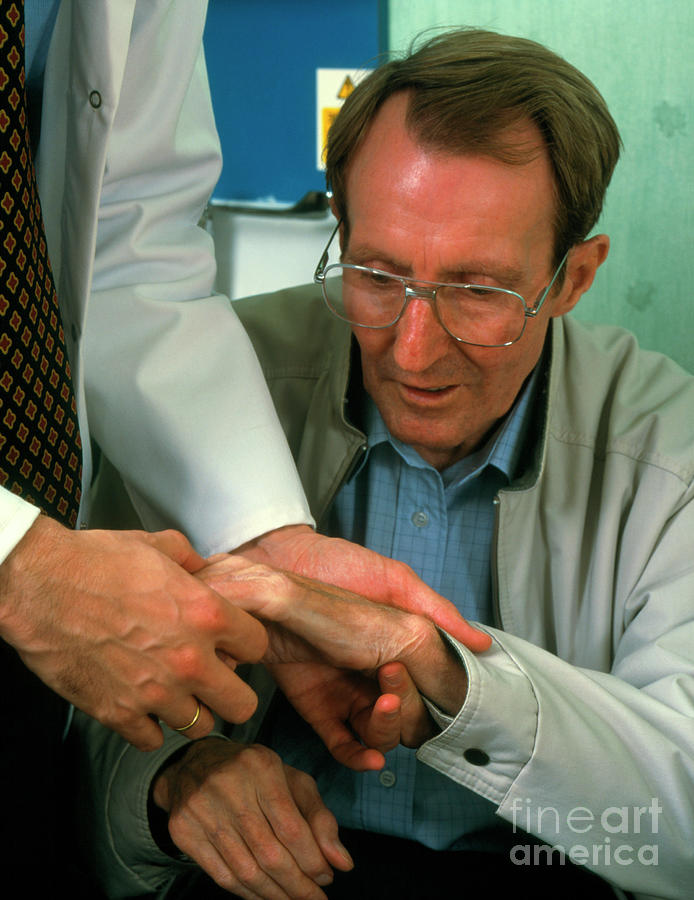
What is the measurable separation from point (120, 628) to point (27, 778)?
0.22 m

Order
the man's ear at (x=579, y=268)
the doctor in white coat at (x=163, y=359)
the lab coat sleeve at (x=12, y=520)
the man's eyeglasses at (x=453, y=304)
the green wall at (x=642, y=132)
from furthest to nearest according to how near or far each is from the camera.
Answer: the green wall at (x=642, y=132) < the man's ear at (x=579, y=268) < the man's eyeglasses at (x=453, y=304) < the doctor in white coat at (x=163, y=359) < the lab coat sleeve at (x=12, y=520)

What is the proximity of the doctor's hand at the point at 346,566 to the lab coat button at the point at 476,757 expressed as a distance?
0.52ft

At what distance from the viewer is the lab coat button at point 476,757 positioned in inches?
39.8

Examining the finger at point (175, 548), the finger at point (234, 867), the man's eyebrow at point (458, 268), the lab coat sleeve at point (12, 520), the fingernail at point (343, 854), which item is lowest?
the finger at point (234, 867)

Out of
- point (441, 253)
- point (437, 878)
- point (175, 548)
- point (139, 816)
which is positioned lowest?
point (437, 878)

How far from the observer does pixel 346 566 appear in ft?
3.82

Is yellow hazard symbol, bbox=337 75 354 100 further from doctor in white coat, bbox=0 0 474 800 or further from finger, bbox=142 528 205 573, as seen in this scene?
finger, bbox=142 528 205 573

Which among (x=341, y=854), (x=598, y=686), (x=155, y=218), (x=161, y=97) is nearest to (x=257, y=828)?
(x=341, y=854)

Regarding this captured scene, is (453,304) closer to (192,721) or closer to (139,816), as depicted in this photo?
(192,721)

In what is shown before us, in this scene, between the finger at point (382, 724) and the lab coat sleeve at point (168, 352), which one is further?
the lab coat sleeve at point (168, 352)

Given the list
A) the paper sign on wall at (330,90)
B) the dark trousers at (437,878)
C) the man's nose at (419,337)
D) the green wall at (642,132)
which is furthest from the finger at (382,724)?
the paper sign on wall at (330,90)

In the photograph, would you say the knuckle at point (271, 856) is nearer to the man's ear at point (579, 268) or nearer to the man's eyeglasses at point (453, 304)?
the man's eyeglasses at point (453, 304)

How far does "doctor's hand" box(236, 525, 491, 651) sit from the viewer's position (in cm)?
112

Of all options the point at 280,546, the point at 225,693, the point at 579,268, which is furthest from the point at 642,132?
the point at 225,693
